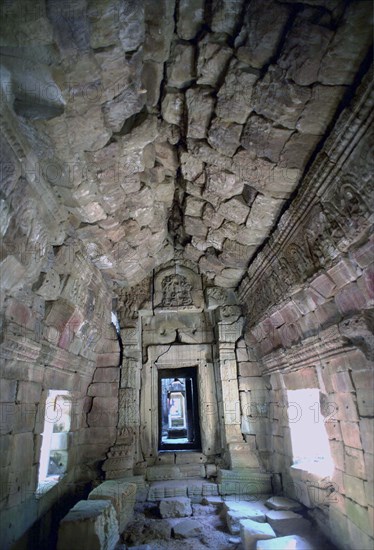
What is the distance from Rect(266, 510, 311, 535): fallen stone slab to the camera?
172 inches

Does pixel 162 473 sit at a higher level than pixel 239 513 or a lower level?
higher

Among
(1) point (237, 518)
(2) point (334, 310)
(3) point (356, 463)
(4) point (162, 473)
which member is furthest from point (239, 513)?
(2) point (334, 310)

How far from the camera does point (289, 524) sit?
4410 mm

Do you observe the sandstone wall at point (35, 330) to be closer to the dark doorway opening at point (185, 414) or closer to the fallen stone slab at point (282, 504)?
the dark doorway opening at point (185, 414)

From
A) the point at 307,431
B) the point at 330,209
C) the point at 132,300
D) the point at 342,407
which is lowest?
the point at 307,431

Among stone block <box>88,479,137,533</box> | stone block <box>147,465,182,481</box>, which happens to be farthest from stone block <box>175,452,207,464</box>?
stone block <box>88,479,137,533</box>

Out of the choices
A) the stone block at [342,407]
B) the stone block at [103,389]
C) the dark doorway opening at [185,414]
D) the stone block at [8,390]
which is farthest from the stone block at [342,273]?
the dark doorway opening at [185,414]

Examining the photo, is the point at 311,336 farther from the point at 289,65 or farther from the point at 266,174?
the point at 289,65

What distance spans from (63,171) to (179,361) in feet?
15.7

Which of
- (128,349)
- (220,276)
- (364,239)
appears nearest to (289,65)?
(364,239)

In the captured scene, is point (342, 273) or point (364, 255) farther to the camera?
point (342, 273)

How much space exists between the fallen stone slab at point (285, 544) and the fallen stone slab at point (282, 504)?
2.70ft

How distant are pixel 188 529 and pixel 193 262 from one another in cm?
462

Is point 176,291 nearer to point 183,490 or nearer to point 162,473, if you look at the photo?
point 162,473
